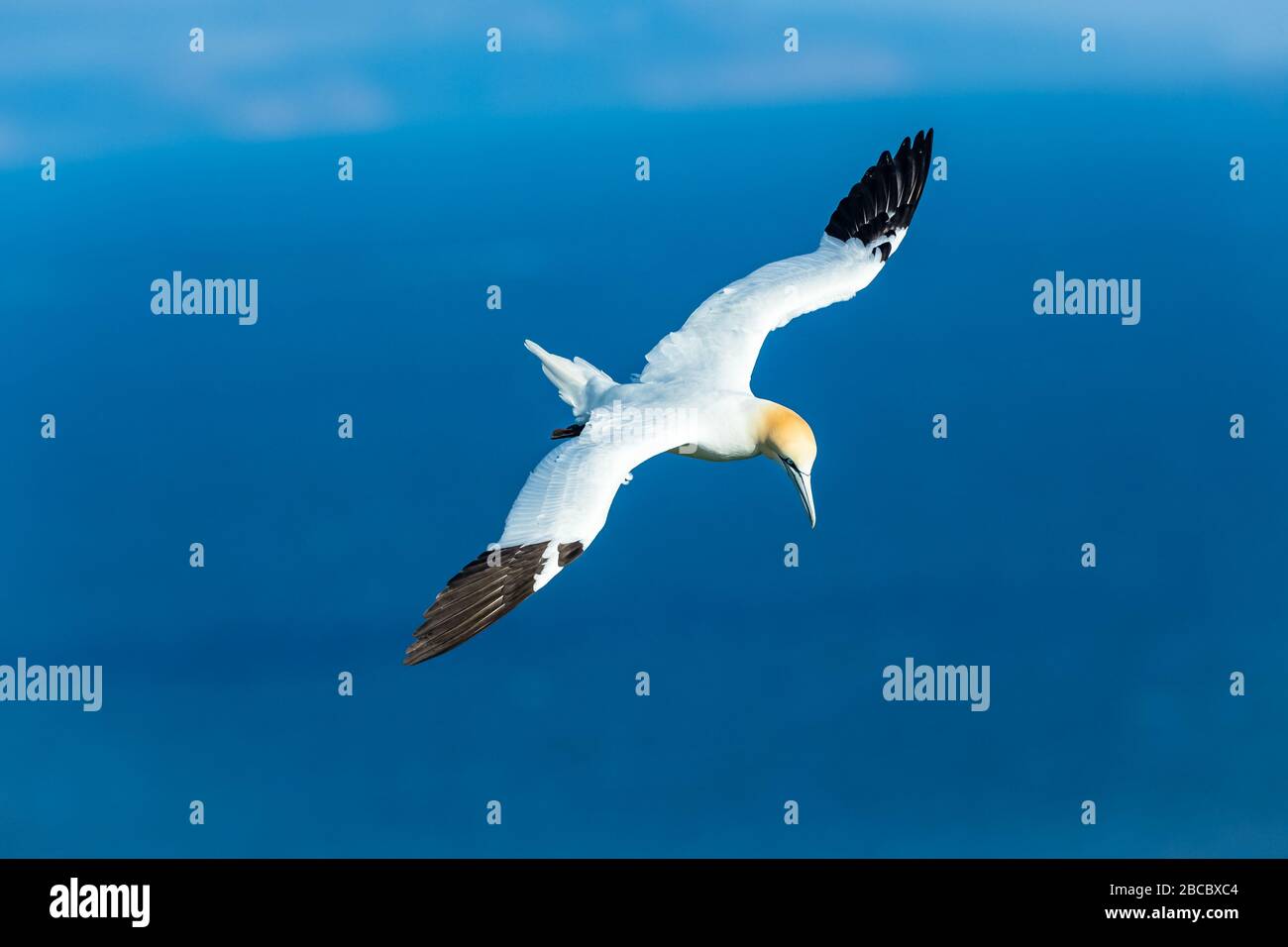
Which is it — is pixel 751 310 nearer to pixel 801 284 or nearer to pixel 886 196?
pixel 801 284

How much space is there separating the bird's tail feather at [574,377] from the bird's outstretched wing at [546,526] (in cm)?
109

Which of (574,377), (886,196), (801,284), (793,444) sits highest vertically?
(886,196)

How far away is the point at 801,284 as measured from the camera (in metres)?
16.2

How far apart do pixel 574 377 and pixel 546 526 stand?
2789mm

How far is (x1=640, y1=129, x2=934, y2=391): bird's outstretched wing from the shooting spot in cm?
1519

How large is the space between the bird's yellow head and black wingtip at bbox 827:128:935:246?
386 centimetres

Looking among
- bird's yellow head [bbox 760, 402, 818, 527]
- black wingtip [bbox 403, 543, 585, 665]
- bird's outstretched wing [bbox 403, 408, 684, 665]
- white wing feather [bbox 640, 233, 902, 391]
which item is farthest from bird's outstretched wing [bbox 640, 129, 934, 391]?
black wingtip [bbox 403, 543, 585, 665]

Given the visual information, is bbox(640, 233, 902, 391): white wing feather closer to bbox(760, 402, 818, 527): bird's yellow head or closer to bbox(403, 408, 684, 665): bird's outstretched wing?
bbox(760, 402, 818, 527): bird's yellow head

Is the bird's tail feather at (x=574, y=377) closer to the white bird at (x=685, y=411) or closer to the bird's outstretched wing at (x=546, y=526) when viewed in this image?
the white bird at (x=685, y=411)

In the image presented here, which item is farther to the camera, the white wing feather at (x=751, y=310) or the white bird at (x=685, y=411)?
the white wing feather at (x=751, y=310)

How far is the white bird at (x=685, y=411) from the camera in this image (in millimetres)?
12047

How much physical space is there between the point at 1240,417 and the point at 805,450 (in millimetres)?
7185

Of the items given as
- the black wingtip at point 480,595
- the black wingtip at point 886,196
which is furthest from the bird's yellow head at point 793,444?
the black wingtip at point 886,196

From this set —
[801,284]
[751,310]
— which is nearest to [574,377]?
[751,310]
